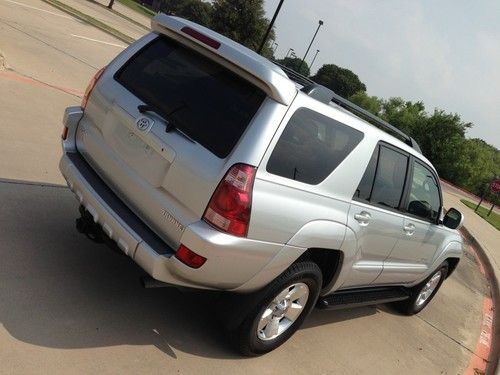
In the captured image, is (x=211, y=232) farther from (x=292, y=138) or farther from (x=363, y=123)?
(x=363, y=123)

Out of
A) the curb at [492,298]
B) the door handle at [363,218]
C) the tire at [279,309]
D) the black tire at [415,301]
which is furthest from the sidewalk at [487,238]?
the tire at [279,309]

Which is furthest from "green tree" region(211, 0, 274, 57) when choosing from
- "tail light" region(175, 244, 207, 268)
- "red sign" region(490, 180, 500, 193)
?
"tail light" region(175, 244, 207, 268)

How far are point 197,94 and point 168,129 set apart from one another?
317 millimetres

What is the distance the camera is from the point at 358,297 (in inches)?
187

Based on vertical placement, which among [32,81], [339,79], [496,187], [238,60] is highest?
[339,79]

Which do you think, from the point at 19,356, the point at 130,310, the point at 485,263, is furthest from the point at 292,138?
the point at 485,263

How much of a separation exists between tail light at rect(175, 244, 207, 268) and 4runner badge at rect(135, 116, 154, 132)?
0.84 metres

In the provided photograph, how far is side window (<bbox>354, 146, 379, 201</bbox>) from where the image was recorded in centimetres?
409

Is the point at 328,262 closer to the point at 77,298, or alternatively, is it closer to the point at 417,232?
the point at 417,232

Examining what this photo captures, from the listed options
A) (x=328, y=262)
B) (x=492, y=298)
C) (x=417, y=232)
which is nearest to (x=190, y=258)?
(x=328, y=262)

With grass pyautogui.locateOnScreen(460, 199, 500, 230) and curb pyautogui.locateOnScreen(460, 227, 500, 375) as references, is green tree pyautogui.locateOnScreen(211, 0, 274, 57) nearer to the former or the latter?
grass pyautogui.locateOnScreen(460, 199, 500, 230)

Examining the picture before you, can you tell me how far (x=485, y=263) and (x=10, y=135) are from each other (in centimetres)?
1020

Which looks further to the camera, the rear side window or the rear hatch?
the rear side window

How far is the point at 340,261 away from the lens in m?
4.15
